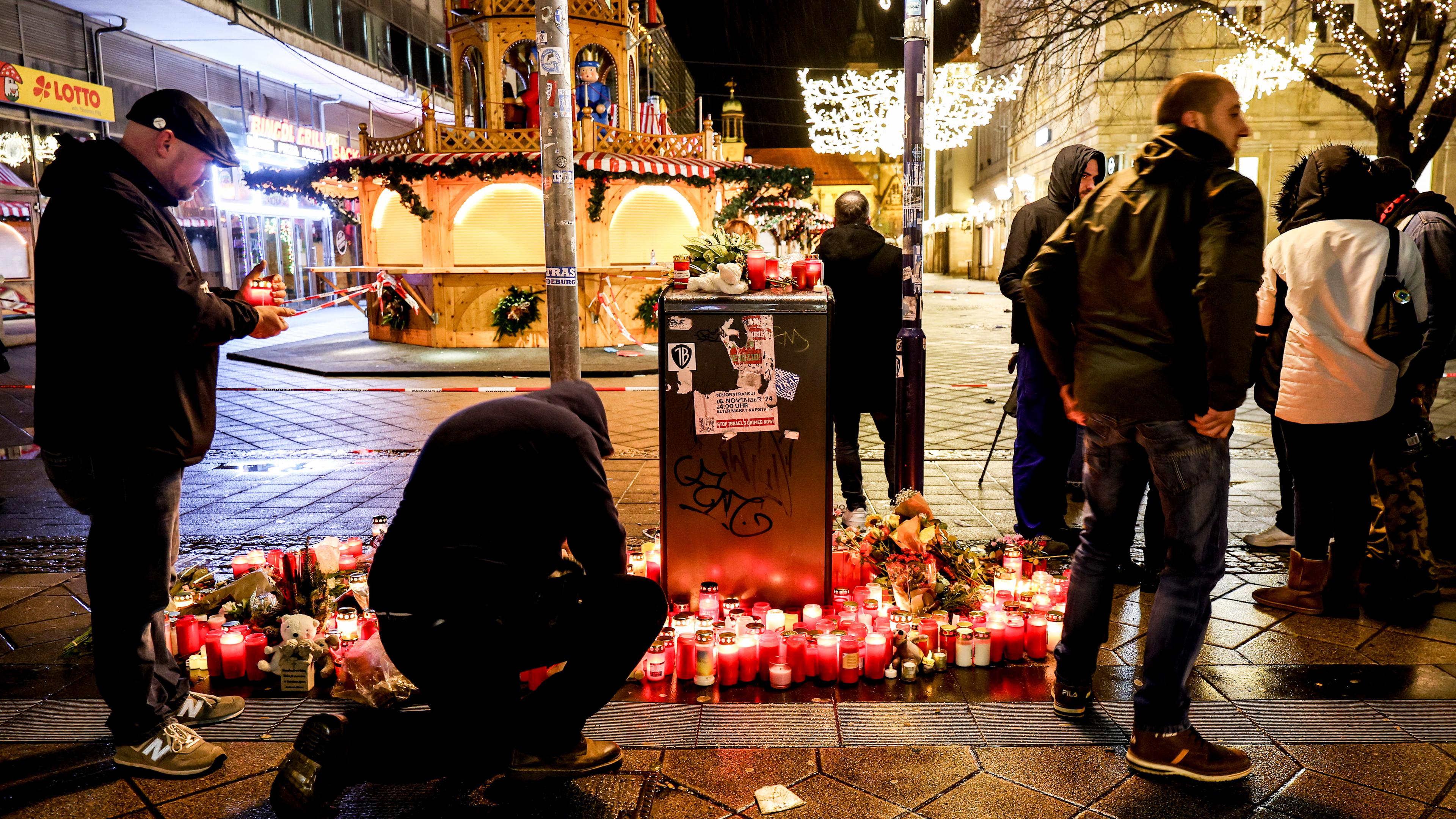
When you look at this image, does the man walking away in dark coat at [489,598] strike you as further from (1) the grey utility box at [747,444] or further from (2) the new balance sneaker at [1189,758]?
(2) the new balance sneaker at [1189,758]

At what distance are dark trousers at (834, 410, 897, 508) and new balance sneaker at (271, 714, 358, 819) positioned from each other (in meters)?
3.25

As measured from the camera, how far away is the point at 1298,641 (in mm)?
3754

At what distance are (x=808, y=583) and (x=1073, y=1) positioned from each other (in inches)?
617

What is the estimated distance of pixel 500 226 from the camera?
15.1 m

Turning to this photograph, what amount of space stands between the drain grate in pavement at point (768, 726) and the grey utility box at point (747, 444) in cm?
73

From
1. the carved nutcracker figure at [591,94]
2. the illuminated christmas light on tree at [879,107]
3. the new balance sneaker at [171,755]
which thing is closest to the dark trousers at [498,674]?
the new balance sneaker at [171,755]

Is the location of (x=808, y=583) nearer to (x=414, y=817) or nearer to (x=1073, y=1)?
(x=414, y=817)

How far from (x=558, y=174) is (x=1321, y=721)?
4.92 meters

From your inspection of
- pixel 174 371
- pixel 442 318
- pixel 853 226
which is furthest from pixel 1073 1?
pixel 174 371

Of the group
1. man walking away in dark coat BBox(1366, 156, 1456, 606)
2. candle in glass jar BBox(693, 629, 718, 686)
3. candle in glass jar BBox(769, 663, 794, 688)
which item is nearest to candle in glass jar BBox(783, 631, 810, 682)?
candle in glass jar BBox(769, 663, 794, 688)

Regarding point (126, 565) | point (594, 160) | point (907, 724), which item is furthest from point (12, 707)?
point (594, 160)

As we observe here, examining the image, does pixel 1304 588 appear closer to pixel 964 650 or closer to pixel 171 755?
pixel 964 650

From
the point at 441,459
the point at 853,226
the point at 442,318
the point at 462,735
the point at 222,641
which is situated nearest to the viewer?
the point at 441,459

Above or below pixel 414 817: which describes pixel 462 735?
above
